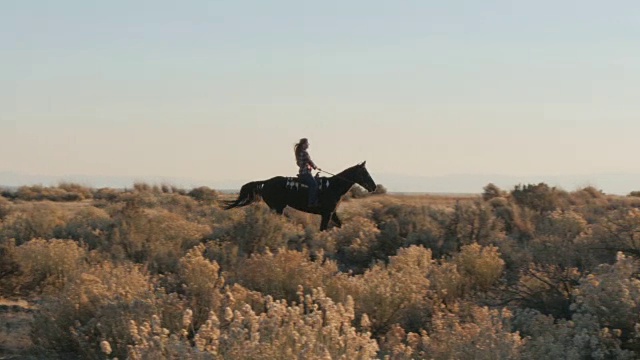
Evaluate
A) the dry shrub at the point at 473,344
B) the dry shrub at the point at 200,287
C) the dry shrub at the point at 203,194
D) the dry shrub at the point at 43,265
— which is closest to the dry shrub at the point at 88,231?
the dry shrub at the point at 43,265

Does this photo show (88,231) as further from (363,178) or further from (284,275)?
(284,275)

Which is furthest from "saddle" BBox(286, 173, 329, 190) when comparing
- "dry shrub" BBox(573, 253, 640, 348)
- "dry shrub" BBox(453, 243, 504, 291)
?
"dry shrub" BBox(573, 253, 640, 348)

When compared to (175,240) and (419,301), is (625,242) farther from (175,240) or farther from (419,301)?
(175,240)

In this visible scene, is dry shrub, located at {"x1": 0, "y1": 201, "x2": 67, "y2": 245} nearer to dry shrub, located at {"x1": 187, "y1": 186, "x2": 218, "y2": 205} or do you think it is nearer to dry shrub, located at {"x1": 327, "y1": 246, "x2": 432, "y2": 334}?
dry shrub, located at {"x1": 327, "y1": 246, "x2": 432, "y2": 334}

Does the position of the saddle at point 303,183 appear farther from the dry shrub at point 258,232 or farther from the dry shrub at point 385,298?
the dry shrub at point 385,298

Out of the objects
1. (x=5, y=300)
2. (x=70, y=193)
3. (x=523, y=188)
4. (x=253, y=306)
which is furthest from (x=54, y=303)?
(x=70, y=193)

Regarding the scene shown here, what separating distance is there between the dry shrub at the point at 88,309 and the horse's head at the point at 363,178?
1139 cm

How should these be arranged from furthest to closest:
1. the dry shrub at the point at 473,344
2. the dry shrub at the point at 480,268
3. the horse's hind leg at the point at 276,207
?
the horse's hind leg at the point at 276,207 → the dry shrub at the point at 480,268 → the dry shrub at the point at 473,344

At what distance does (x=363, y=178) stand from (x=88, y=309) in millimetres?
12249

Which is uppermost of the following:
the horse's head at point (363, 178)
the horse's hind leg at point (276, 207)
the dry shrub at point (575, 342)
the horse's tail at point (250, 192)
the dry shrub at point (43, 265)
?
the horse's head at point (363, 178)

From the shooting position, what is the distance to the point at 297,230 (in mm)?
22594

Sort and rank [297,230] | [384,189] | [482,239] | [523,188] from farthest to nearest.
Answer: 1. [384,189]
2. [523,188]
3. [297,230]
4. [482,239]

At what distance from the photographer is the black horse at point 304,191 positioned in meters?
21.1

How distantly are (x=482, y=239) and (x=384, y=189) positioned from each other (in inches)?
1460
